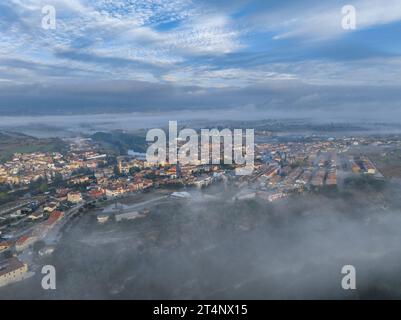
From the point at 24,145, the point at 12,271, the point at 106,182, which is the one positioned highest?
the point at 24,145

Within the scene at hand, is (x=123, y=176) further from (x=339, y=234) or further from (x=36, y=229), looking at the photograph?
(x=339, y=234)

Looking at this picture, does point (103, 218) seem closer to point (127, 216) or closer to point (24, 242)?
point (127, 216)

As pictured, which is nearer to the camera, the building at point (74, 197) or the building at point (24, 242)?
the building at point (24, 242)

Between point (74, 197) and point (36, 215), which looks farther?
point (74, 197)

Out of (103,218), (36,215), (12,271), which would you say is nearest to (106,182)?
(36,215)

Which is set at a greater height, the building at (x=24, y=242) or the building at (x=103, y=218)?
the building at (x=103, y=218)

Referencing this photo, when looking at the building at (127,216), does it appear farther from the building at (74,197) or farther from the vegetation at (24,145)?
the vegetation at (24,145)

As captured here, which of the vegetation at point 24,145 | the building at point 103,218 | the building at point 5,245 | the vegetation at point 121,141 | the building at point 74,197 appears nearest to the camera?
the building at point 5,245

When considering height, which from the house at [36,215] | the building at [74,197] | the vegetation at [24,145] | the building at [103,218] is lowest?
the house at [36,215]

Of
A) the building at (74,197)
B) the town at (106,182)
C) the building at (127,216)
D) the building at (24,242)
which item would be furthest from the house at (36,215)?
the building at (127,216)
